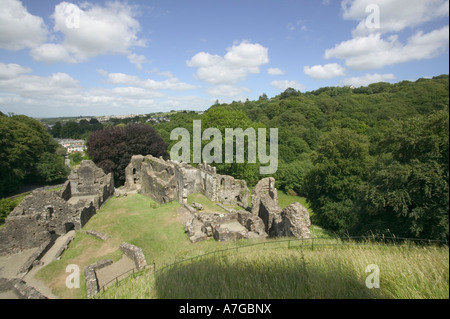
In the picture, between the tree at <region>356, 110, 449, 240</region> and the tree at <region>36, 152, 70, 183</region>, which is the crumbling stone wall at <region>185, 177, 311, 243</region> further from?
the tree at <region>36, 152, 70, 183</region>

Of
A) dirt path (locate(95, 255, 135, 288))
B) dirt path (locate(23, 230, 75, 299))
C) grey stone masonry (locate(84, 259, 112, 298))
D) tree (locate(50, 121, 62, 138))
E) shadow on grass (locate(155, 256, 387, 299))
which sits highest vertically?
tree (locate(50, 121, 62, 138))

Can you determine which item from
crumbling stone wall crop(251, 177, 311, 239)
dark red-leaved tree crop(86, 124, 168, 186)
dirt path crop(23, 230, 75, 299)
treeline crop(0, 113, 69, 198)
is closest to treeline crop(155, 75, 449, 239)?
crumbling stone wall crop(251, 177, 311, 239)

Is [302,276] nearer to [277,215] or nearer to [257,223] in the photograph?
[277,215]

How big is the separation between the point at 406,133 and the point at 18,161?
41434 millimetres

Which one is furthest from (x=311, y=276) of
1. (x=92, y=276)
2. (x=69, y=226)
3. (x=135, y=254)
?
(x=69, y=226)

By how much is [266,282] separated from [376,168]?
40.5 feet

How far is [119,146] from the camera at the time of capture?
28344mm

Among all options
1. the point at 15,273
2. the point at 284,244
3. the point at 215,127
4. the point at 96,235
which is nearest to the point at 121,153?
the point at 215,127

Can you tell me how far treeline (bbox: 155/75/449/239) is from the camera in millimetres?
9141

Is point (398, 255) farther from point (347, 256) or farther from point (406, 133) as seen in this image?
point (406, 133)

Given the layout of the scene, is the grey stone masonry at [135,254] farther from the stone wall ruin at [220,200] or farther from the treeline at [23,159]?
the treeline at [23,159]

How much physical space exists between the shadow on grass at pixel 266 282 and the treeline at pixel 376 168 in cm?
402

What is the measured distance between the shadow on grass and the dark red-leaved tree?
24.5 metres
